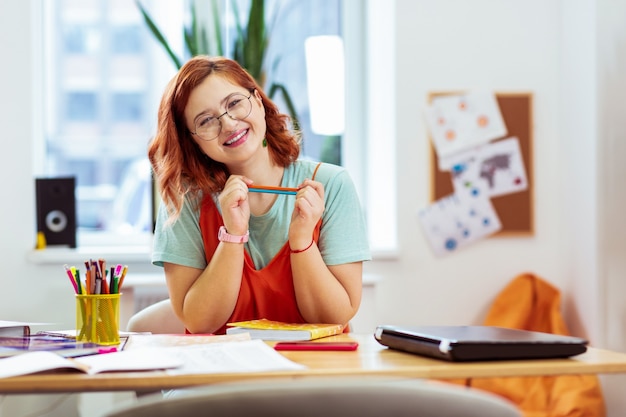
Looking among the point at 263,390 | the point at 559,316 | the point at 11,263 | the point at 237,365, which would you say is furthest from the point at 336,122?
the point at 263,390

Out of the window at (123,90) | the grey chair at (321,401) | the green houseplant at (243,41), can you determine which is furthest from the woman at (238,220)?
the window at (123,90)

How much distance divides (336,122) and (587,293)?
1187mm

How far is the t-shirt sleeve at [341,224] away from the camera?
6.39 ft

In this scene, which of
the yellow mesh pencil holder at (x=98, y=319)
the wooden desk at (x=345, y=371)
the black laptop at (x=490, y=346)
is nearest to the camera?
the wooden desk at (x=345, y=371)

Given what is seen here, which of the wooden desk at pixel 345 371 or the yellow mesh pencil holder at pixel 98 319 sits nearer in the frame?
the wooden desk at pixel 345 371

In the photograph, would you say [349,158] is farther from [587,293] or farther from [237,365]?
→ [237,365]

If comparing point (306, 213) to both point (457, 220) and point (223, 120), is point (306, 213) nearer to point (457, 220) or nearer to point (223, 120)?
point (223, 120)

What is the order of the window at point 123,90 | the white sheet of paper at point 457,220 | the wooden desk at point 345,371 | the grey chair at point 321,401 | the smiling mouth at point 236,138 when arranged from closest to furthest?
the grey chair at point 321,401, the wooden desk at point 345,371, the smiling mouth at point 236,138, the white sheet of paper at point 457,220, the window at point 123,90

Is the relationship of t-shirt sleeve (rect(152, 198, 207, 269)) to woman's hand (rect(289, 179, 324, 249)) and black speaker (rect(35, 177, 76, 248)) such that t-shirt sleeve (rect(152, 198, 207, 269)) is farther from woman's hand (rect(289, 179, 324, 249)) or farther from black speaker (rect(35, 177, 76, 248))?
black speaker (rect(35, 177, 76, 248))

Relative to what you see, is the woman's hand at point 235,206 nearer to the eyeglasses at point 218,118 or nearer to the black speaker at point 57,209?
the eyeglasses at point 218,118

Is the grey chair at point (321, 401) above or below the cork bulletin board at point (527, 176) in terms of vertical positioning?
below

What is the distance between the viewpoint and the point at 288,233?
1.95 meters

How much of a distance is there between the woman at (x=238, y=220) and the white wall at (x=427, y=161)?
4.77 ft

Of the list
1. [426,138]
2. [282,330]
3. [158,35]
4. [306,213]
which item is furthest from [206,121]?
[426,138]
